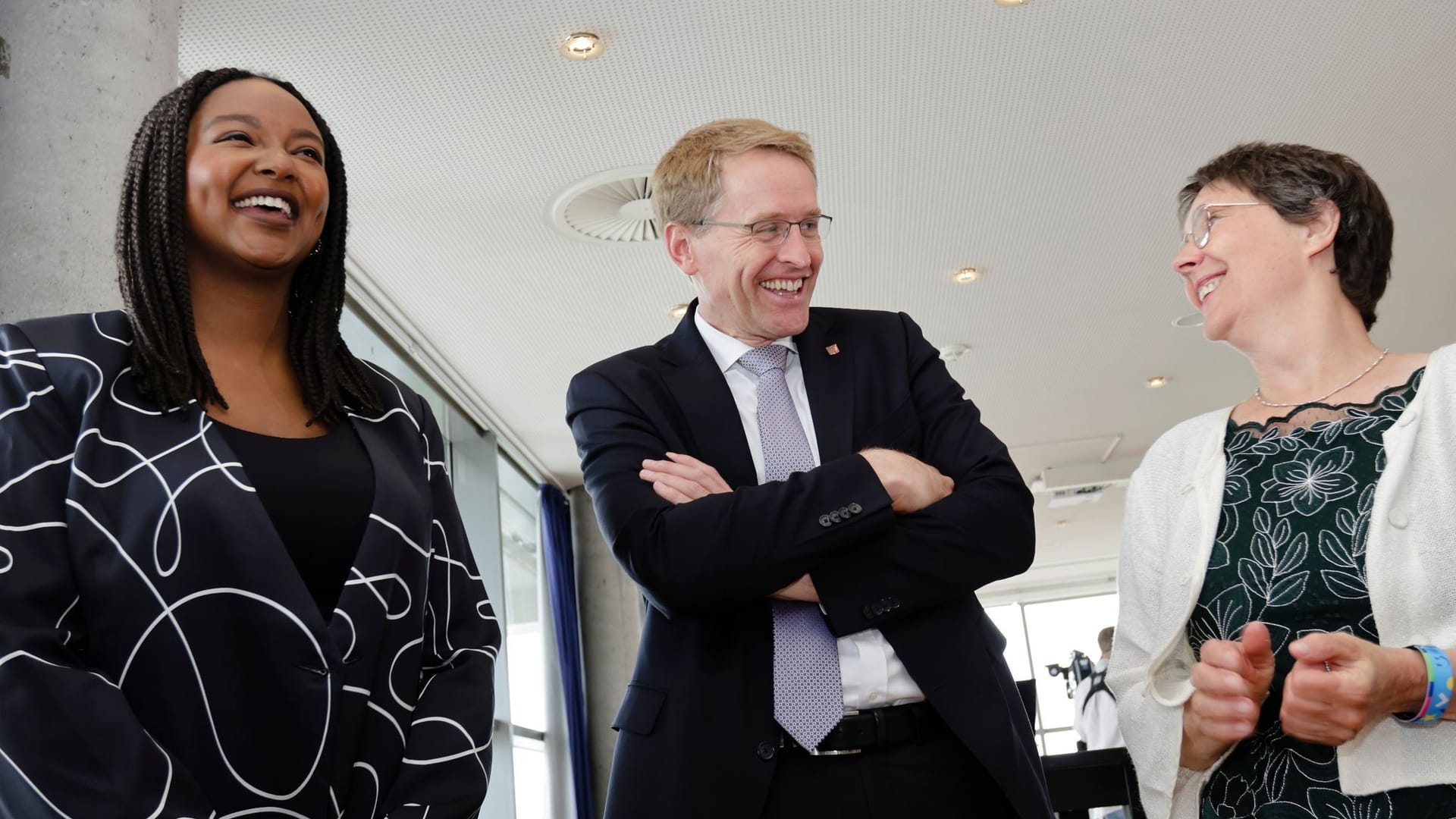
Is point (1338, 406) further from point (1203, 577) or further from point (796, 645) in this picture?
point (796, 645)

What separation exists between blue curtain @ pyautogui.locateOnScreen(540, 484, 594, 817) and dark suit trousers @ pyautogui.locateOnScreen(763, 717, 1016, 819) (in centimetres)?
784

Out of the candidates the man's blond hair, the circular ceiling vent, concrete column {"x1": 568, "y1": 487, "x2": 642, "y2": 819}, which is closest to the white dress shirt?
the man's blond hair

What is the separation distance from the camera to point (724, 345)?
1926 mm

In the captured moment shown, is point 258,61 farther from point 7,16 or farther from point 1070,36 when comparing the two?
point 1070,36

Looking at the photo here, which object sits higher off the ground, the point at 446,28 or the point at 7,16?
the point at 446,28

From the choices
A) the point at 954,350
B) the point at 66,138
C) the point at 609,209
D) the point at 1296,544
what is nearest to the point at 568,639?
the point at 954,350

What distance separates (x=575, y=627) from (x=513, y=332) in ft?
11.2

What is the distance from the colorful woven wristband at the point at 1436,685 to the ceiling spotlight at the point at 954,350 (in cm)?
648

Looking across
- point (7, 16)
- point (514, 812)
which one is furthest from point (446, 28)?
point (514, 812)

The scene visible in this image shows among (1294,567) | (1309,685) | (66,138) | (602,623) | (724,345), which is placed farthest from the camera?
(602,623)

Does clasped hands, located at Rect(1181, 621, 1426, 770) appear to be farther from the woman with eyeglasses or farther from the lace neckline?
the lace neckline

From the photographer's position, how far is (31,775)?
1130 millimetres

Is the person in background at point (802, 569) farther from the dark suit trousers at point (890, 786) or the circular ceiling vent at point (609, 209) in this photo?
the circular ceiling vent at point (609, 209)

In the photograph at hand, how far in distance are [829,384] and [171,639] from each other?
971 millimetres
